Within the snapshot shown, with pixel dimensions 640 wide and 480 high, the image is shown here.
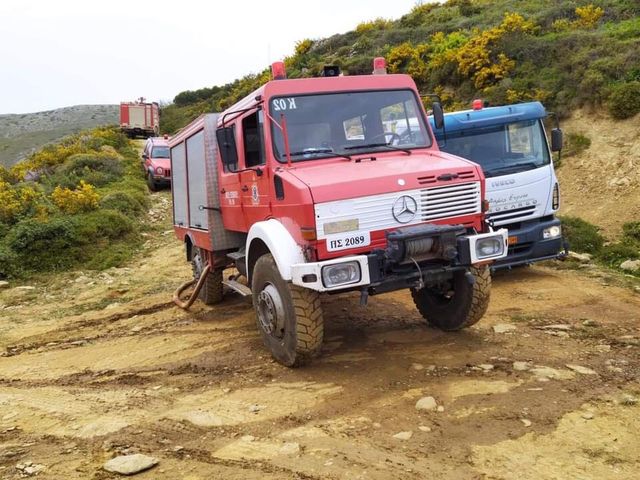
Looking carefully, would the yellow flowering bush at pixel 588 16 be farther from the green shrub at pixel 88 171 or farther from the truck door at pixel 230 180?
the truck door at pixel 230 180

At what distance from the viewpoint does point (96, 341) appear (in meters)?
6.99

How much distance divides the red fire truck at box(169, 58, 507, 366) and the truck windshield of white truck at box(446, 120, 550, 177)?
2069 millimetres

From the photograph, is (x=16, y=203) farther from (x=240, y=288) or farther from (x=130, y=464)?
(x=130, y=464)

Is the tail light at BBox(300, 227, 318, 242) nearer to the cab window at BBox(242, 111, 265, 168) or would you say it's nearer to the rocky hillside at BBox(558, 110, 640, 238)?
the cab window at BBox(242, 111, 265, 168)

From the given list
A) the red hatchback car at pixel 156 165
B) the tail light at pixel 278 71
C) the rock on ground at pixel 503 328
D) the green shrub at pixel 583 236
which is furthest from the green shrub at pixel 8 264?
the green shrub at pixel 583 236

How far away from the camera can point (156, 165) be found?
19.7 metres

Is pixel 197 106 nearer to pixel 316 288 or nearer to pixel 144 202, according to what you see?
pixel 144 202

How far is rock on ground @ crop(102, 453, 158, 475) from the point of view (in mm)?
3413

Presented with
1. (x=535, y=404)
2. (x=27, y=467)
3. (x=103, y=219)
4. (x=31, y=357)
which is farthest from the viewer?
(x=103, y=219)

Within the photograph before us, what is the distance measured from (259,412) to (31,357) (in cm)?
361

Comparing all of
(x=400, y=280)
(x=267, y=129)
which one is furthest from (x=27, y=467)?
(x=267, y=129)

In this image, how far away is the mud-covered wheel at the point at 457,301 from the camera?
5355 mm

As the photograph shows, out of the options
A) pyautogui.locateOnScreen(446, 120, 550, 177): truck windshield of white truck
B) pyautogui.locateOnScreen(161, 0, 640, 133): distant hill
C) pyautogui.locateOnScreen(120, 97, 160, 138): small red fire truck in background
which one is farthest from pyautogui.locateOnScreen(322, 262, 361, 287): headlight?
pyautogui.locateOnScreen(120, 97, 160, 138): small red fire truck in background

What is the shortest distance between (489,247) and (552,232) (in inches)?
140
